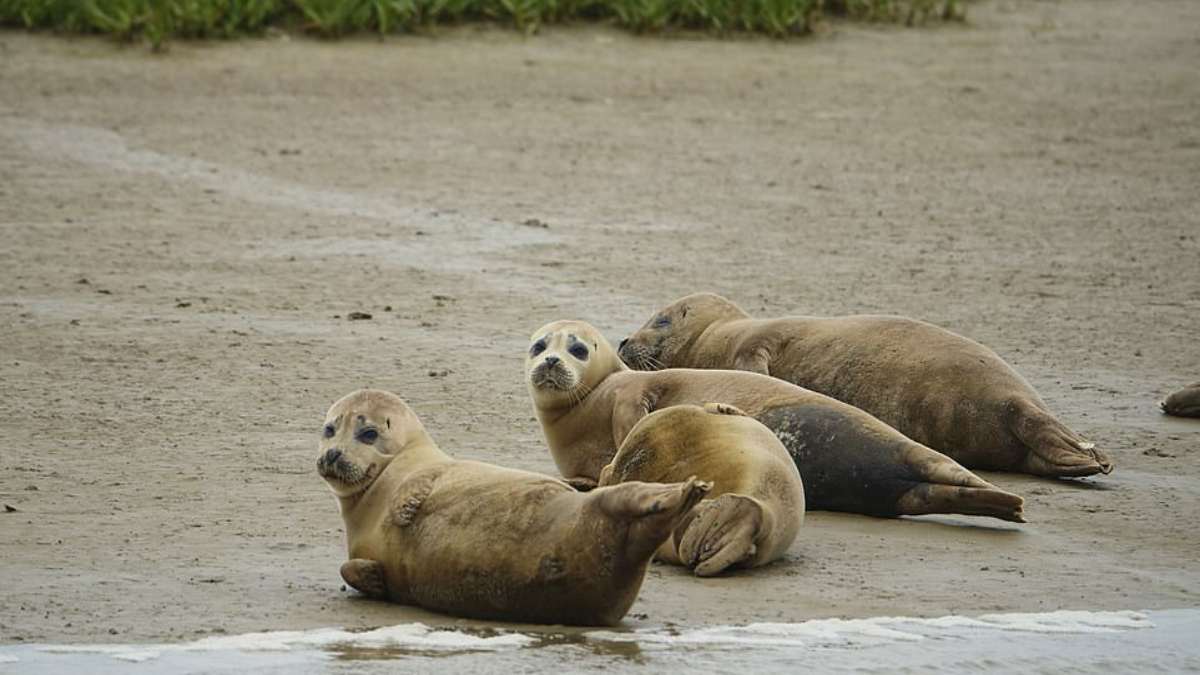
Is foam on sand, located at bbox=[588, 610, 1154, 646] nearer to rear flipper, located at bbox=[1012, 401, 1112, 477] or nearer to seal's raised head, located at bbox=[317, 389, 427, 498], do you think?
seal's raised head, located at bbox=[317, 389, 427, 498]

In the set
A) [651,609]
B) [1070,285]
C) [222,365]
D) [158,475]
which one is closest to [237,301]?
[222,365]

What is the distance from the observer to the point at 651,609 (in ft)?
17.0

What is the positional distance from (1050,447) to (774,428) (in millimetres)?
981

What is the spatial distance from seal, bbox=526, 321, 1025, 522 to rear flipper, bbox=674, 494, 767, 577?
27.5 inches

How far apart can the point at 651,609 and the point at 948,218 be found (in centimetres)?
678

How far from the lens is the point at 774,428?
631 centimetres

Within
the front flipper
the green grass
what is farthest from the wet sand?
the green grass

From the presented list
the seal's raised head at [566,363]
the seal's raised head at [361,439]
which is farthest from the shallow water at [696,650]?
the seal's raised head at [566,363]

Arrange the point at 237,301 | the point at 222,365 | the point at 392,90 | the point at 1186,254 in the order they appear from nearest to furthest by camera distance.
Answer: the point at 222,365
the point at 237,301
the point at 1186,254
the point at 392,90

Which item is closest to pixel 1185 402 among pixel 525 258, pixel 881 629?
pixel 881 629

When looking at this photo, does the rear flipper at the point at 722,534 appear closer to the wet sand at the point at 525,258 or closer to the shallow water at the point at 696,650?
the wet sand at the point at 525,258

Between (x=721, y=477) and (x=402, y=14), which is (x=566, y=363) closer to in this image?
(x=721, y=477)

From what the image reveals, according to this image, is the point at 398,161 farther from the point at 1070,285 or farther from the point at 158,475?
the point at 158,475

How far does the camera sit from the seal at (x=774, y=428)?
20.1 feet
